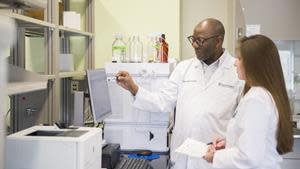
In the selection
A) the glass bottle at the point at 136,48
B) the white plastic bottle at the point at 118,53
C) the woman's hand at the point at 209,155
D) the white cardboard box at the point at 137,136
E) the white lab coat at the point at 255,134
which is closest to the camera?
the white lab coat at the point at 255,134

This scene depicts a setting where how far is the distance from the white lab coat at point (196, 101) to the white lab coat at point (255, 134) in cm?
57

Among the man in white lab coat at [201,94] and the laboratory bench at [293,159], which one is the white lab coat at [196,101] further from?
A: the laboratory bench at [293,159]

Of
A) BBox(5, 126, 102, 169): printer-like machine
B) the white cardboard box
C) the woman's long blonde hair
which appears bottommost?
the white cardboard box

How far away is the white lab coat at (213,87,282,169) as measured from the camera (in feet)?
4.84

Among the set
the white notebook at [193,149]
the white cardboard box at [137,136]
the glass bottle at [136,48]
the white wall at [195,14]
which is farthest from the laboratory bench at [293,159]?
the white notebook at [193,149]

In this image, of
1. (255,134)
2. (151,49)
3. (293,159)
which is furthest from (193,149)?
(293,159)

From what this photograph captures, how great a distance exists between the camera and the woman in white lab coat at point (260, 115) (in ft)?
4.86

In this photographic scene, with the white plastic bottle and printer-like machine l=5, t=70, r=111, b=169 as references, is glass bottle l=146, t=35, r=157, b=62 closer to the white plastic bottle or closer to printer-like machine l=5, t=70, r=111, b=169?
the white plastic bottle

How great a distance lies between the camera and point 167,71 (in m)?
2.36

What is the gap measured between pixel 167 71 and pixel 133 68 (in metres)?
0.23

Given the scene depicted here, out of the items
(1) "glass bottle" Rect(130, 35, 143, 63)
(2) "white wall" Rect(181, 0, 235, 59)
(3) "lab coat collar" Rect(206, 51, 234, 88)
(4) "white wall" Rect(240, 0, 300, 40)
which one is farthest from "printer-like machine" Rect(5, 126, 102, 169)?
(4) "white wall" Rect(240, 0, 300, 40)

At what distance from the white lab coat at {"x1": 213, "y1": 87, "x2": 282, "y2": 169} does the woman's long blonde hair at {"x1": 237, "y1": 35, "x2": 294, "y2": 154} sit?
27 mm

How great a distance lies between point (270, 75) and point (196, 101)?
724mm

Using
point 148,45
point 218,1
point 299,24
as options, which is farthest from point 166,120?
point 299,24
